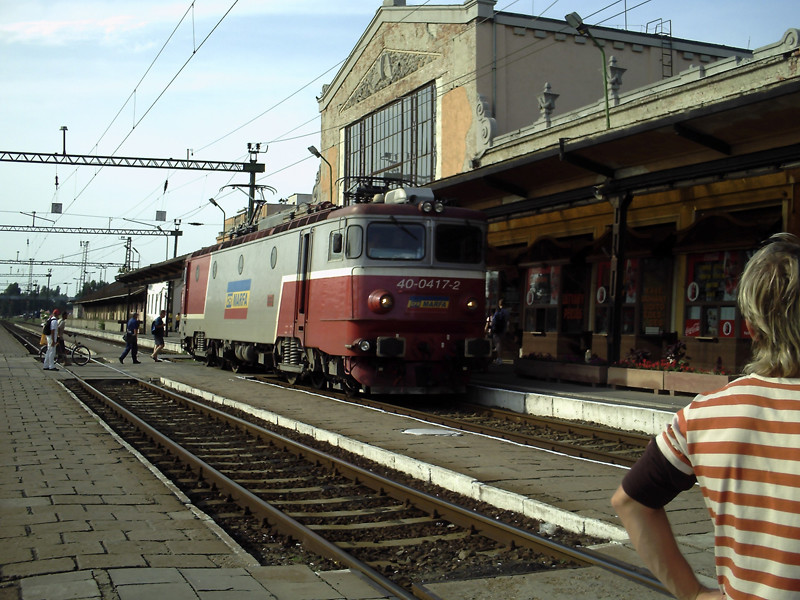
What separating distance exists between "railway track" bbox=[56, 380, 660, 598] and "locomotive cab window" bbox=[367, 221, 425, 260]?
14.0ft

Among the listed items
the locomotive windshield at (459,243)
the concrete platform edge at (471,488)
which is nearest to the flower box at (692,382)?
the locomotive windshield at (459,243)

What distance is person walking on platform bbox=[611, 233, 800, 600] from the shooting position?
5.95 ft

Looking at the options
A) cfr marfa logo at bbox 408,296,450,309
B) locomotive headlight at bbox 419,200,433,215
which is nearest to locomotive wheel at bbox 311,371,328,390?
cfr marfa logo at bbox 408,296,450,309

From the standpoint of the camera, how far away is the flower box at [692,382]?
1406 cm

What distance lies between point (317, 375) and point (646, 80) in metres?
17.7

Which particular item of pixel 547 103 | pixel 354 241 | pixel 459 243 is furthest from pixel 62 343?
pixel 547 103

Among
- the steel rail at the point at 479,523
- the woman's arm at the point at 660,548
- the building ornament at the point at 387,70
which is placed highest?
the building ornament at the point at 387,70

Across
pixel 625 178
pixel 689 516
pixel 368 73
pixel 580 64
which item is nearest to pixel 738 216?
pixel 625 178

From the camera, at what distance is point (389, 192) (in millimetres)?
16219

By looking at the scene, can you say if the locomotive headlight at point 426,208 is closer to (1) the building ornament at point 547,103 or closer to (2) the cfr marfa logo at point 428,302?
(2) the cfr marfa logo at point 428,302

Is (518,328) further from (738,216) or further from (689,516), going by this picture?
(689,516)

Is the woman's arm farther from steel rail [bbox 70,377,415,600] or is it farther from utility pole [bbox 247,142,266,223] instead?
utility pole [bbox 247,142,266,223]

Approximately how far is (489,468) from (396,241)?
714cm

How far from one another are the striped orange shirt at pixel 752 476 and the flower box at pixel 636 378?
14089 mm
